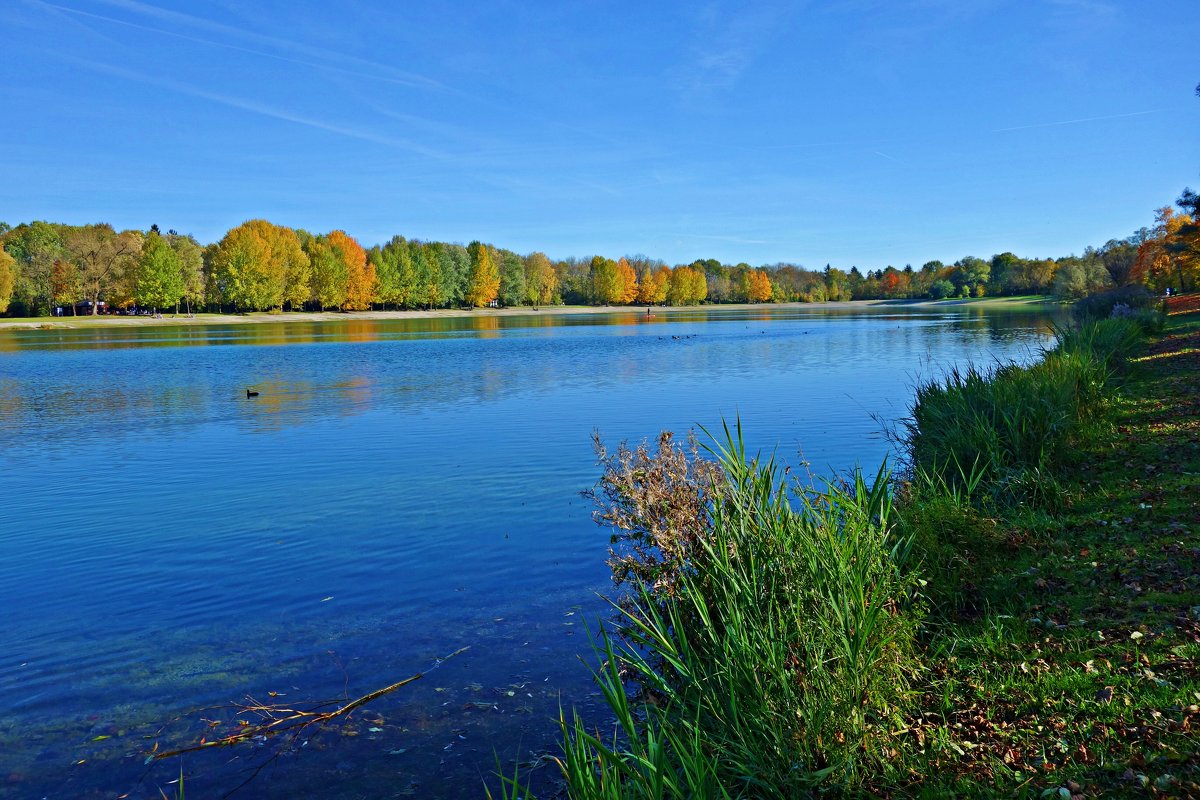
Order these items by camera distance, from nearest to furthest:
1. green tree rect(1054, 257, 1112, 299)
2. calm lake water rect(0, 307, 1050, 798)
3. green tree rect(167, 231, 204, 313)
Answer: calm lake water rect(0, 307, 1050, 798)
green tree rect(1054, 257, 1112, 299)
green tree rect(167, 231, 204, 313)

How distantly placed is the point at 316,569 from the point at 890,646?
6.71 m

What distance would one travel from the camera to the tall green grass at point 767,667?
4188mm

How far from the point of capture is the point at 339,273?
10500 centimetres

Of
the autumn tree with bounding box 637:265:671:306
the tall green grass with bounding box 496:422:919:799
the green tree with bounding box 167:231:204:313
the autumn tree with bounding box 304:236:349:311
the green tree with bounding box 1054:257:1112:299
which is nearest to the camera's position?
the tall green grass with bounding box 496:422:919:799

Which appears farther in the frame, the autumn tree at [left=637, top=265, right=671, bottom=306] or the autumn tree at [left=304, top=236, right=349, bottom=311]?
the autumn tree at [left=637, top=265, right=671, bottom=306]

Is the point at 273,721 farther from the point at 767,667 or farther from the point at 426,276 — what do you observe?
the point at 426,276

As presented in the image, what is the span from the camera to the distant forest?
8188 cm

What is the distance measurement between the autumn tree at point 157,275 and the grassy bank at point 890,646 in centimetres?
9405

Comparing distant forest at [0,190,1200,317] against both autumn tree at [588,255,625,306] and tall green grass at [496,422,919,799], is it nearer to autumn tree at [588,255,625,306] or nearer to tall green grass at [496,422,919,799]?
autumn tree at [588,255,625,306]

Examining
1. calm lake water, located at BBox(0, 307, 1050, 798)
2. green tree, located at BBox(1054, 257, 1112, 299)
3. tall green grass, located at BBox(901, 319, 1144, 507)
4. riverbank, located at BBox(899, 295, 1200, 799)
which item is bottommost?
calm lake water, located at BBox(0, 307, 1050, 798)

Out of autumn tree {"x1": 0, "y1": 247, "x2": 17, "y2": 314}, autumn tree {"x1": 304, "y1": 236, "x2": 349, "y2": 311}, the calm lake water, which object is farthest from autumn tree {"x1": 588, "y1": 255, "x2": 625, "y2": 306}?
the calm lake water

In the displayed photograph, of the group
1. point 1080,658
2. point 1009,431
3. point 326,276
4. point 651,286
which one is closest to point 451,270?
point 326,276

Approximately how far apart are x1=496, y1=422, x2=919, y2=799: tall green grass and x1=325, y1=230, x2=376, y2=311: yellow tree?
109m

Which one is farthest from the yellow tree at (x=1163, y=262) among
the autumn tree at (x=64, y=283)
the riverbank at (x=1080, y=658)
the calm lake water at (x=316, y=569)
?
the autumn tree at (x=64, y=283)
